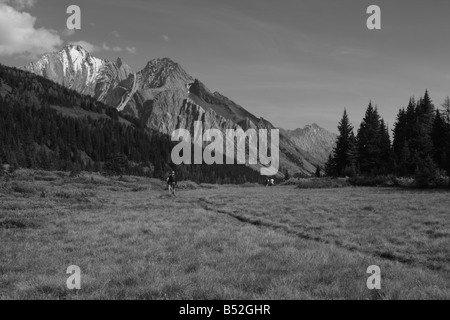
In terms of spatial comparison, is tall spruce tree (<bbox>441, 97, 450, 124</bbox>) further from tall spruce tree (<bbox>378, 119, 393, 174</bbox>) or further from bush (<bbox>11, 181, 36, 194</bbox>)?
bush (<bbox>11, 181, 36, 194</bbox>)

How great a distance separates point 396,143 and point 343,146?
10.5 meters

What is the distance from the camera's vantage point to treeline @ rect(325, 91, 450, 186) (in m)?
61.0

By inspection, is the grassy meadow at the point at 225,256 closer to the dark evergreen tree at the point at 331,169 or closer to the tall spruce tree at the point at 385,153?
the tall spruce tree at the point at 385,153

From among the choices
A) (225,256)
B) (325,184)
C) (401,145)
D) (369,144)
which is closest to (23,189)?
(225,256)

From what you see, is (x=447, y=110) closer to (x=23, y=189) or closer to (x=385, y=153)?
(x=385, y=153)

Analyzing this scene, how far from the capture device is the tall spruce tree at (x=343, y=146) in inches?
3036

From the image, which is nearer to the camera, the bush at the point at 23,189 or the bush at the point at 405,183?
the bush at the point at 23,189

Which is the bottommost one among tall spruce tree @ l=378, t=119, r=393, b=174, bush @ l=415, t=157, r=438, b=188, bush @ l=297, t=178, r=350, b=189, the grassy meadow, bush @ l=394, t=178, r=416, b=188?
the grassy meadow

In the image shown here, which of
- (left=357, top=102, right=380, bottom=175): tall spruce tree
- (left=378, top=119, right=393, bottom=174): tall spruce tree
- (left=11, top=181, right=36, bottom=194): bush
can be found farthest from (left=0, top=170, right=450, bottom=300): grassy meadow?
(left=357, top=102, right=380, bottom=175): tall spruce tree

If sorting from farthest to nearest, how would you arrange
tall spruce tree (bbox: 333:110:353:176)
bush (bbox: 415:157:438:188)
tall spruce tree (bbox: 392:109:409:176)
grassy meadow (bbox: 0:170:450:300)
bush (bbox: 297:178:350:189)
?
1. tall spruce tree (bbox: 333:110:353:176)
2. tall spruce tree (bbox: 392:109:409:176)
3. bush (bbox: 297:178:350:189)
4. bush (bbox: 415:157:438:188)
5. grassy meadow (bbox: 0:170:450:300)

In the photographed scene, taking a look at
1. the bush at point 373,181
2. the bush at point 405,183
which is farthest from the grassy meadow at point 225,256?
the bush at point 373,181

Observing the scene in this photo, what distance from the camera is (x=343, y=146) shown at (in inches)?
3081

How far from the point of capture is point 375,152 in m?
70.7
